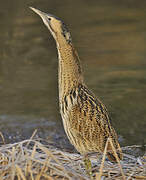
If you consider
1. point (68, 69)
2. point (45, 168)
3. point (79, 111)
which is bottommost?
point (45, 168)

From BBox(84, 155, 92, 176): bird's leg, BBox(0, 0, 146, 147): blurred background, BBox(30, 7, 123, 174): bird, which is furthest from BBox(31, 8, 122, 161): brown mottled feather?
BBox(0, 0, 146, 147): blurred background

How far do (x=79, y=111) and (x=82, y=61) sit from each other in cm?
535

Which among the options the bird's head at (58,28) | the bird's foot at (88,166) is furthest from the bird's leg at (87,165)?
the bird's head at (58,28)

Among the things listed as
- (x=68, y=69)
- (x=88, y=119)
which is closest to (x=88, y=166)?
(x=88, y=119)

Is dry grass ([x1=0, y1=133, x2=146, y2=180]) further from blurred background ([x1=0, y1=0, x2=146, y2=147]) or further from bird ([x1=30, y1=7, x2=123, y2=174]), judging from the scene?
blurred background ([x1=0, y1=0, x2=146, y2=147])

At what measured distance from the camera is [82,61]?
9.93 m

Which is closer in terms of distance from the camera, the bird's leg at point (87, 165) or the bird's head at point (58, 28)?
the bird's leg at point (87, 165)

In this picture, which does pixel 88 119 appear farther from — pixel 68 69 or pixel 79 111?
pixel 68 69

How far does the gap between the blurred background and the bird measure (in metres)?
2.07

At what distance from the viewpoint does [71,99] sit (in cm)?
468

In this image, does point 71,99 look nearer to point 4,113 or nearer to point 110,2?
point 4,113

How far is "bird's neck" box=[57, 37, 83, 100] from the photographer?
478cm

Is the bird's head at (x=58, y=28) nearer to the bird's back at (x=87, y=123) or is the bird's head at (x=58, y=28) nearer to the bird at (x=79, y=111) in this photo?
the bird at (x=79, y=111)

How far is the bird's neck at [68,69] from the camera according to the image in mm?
4781
